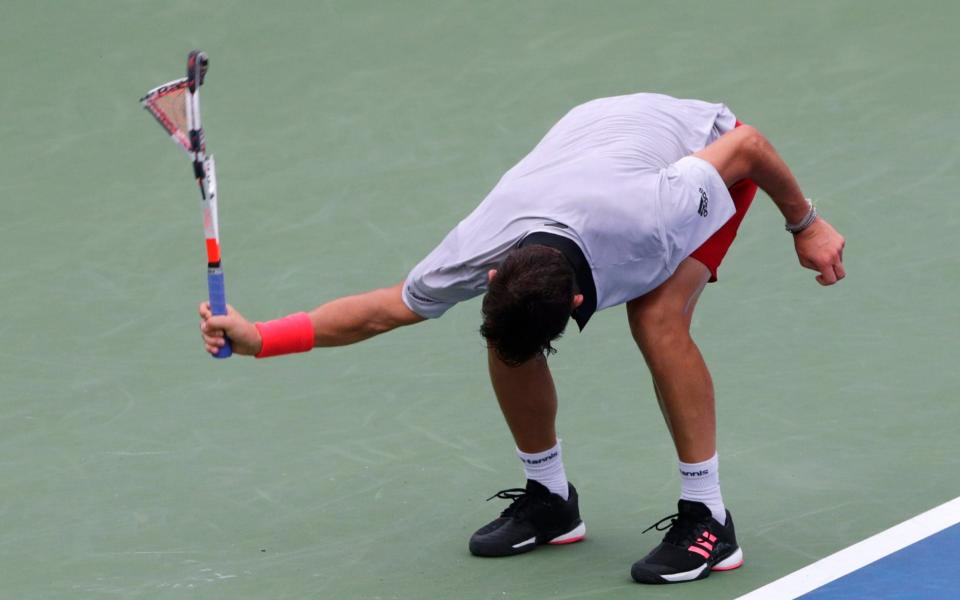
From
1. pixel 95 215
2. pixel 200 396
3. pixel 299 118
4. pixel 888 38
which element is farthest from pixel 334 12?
pixel 200 396

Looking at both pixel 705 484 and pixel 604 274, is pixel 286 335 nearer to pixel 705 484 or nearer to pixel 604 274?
pixel 604 274

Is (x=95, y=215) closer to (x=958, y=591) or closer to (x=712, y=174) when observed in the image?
(x=712, y=174)

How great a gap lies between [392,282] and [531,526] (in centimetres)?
235

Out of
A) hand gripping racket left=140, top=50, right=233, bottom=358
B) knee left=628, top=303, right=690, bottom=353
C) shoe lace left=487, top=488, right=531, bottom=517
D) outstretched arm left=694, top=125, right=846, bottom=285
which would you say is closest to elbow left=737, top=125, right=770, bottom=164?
outstretched arm left=694, top=125, right=846, bottom=285

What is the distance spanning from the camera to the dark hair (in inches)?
170

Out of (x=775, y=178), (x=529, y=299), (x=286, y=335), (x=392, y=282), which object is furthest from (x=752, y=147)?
(x=392, y=282)

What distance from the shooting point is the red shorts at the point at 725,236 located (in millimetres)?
4887

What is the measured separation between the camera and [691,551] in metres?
4.79

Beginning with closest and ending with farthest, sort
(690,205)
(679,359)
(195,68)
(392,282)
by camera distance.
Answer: (195,68), (690,205), (679,359), (392,282)

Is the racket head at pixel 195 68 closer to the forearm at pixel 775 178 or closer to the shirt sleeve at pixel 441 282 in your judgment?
the shirt sleeve at pixel 441 282

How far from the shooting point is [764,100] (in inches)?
340

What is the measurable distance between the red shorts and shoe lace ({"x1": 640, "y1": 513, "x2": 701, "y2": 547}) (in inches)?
28.8

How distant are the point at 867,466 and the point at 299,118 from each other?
432 centimetres

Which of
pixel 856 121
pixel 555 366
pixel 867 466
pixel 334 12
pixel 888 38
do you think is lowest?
pixel 867 466
